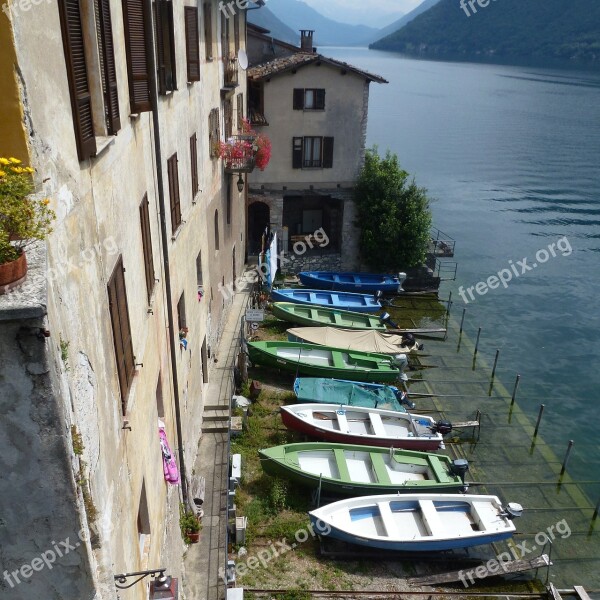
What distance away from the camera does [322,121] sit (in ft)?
102

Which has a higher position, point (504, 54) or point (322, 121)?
point (504, 54)

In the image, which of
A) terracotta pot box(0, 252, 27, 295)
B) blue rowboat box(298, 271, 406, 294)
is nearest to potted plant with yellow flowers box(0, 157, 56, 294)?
terracotta pot box(0, 252, 27, 295)

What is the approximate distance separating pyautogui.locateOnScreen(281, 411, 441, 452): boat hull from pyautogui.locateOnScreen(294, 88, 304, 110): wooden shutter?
18.9 metres

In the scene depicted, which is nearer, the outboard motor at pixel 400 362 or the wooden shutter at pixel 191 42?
the wooden shutter at pixel 191 42

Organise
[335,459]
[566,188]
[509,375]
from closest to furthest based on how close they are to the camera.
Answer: [335,459], [509,375], [566,188]

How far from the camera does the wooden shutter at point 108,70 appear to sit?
21.4 ft

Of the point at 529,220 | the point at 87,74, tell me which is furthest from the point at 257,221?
the point at 87,74

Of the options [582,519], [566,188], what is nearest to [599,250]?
[566,188]

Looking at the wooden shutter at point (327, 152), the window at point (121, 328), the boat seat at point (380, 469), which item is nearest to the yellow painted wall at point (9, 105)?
the window at point (121, 328)

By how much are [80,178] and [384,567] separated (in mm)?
14177

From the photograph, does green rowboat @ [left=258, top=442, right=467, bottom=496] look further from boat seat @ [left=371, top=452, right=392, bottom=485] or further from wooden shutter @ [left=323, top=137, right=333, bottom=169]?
wooden shutter @ [left=323, top=137, right=333, bottom=169]

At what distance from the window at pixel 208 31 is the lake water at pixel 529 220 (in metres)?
20.7

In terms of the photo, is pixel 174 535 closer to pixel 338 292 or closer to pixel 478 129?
pixel 338 292

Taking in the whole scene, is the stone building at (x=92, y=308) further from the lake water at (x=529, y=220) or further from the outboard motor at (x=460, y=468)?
the lake water at (x=529, y=220)
